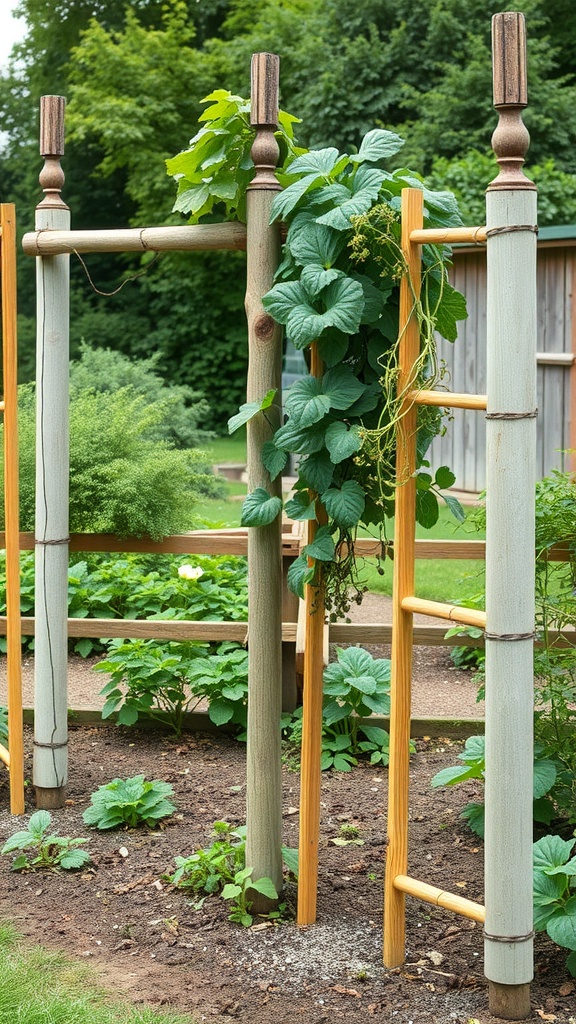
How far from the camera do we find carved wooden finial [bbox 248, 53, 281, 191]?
10.2 feet

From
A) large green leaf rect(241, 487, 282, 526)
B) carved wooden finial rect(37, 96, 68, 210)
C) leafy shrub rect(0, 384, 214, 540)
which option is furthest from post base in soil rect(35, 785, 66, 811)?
carved wooden finial rect(37, 96, 68, 210)

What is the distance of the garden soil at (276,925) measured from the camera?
2818mm

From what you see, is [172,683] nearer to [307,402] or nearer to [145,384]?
[307,402]

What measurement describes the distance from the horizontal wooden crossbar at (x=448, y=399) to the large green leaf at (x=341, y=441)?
17 cm

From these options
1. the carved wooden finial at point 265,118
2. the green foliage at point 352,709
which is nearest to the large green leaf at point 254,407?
the carved wooden finial at point 265,118

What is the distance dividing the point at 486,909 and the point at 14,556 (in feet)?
6.91

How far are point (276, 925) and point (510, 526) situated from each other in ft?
4.57

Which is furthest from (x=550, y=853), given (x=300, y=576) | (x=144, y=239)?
(x=144, y=239)

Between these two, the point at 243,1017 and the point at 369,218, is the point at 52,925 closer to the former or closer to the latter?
the point at 243,1017

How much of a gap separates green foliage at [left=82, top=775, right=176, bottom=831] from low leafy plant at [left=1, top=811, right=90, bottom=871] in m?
0.14

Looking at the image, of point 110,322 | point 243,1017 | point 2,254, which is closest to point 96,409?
point 2,254

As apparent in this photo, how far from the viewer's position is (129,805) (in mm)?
3889

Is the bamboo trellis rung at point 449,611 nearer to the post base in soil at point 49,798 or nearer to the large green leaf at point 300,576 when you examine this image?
the large green leaf at point 300,576

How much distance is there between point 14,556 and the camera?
158 inches
